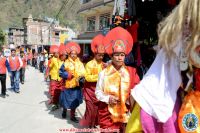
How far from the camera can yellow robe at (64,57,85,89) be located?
23.2ft

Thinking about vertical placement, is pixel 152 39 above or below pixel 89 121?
above

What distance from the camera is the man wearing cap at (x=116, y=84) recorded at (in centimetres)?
378

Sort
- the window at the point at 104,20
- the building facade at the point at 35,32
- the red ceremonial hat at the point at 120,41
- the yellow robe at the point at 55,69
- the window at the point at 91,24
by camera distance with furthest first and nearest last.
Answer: the building facade at the point at 35,32 → the window at the point at 91,24 → the window at the point at 104,20 → the yellow robe at the point at 55,69 → the red ceremonial hat at the point at 120,41

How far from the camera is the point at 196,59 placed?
127cm

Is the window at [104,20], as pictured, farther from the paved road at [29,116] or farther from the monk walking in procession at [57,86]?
the monk walking in procession at [57,86]

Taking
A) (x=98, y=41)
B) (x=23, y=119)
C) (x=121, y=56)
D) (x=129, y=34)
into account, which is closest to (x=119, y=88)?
(x=121, y=56)

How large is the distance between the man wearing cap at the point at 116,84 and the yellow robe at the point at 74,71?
10.2 feet

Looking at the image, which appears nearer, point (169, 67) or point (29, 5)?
point (169, 67)

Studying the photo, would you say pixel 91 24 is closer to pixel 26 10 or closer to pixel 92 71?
pixel 92 71

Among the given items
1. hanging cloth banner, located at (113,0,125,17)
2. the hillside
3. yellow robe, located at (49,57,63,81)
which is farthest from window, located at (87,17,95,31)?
the hillside

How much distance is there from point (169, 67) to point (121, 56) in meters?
2.56

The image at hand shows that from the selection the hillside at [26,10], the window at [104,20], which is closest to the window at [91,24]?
the window at [104,20]

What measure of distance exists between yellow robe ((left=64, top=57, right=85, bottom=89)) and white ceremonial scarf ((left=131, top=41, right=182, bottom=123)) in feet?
18.7

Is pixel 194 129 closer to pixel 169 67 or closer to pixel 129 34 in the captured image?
pixel 169 67
